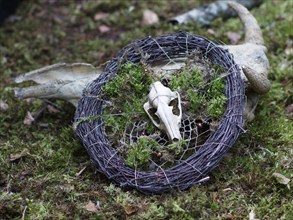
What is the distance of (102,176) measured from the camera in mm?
4090

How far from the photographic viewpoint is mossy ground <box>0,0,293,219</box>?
3742 mm

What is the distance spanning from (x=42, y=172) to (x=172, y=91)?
1.19 m

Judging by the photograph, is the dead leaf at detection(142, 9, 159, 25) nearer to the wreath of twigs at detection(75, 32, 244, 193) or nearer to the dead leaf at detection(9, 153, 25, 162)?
the wreath of twigs at detection(75, 32, 244, 193)

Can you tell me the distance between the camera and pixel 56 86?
4.63 meters

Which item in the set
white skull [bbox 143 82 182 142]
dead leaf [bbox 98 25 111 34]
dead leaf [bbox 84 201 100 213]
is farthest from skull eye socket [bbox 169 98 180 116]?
dead leaf [bbox 98 25 111 34]

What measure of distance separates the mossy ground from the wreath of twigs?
101 millimetres

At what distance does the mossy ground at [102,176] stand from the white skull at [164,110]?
0.45m

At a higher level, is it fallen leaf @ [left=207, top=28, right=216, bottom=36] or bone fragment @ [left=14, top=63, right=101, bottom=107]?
bone fragment @ [left=14, top=63, right=101, bottom=107]

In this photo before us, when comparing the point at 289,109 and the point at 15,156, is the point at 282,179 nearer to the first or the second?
the point at 289,109

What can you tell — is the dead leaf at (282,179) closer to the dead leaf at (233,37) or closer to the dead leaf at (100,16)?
the dead leaf at (233,37)

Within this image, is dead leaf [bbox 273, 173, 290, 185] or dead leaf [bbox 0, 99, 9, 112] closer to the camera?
dead leaf [bbox 273, 173, 290, 185]

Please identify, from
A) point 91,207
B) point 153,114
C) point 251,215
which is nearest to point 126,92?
point 153,114

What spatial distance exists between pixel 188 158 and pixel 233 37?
2.43 meters

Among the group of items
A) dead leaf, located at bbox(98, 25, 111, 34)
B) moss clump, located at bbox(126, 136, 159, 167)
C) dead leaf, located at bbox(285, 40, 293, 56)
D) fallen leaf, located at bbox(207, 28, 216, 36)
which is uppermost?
moss clump, located at bbox(126, 136, 159, 167)
